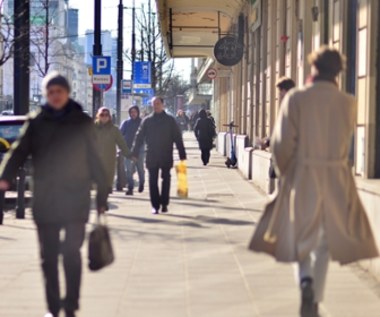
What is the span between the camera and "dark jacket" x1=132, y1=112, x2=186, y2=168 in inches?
549

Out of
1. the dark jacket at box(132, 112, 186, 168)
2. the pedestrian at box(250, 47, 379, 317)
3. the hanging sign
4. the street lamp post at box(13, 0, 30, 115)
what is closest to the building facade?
the hanging sign

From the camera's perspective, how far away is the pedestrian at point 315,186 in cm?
606

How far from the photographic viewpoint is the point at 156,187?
1393 cm

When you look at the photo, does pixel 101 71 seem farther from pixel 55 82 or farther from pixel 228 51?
pixel 55 82

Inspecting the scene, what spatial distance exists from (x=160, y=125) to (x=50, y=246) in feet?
24.9

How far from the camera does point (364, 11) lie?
9508 millimetres

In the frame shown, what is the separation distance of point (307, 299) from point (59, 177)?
6.31 feet

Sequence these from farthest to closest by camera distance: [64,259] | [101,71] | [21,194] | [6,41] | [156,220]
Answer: [101,71] < [6,41] < [156,220] < [21,194] < [64,259]

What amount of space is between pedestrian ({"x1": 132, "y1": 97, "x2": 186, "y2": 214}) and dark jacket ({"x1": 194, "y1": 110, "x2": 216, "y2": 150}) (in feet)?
45.3

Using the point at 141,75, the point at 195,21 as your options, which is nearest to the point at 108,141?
the point at 195,21

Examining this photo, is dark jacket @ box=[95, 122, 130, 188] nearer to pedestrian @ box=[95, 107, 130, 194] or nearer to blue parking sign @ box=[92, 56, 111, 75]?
pedestrian @ box=[95, 107, 130, 194]

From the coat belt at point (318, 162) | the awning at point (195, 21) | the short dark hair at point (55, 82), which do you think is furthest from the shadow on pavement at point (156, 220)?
the awning at point (195, 21)

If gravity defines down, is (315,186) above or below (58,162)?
below

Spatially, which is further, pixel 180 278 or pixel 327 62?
pixel 180 278
